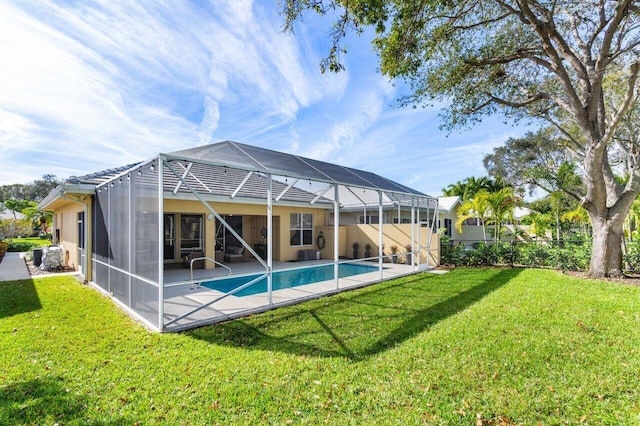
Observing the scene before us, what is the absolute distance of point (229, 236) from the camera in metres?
16.2

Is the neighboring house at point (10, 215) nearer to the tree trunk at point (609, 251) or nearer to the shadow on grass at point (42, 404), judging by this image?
the shadow on grass at point (42, 404)

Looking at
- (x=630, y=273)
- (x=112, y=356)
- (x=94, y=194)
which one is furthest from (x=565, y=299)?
(x=94, y=194)

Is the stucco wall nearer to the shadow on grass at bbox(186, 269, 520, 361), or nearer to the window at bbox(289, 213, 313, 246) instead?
the shadow on grass at bbox(186, 269, 520, 361)

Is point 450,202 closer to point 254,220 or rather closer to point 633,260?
point 633,260

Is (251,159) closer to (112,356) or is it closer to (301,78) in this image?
(301,78)

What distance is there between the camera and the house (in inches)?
235

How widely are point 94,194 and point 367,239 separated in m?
11.8

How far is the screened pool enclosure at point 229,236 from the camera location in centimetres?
596

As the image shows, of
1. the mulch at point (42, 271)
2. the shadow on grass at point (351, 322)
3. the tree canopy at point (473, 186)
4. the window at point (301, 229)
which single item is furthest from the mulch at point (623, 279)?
the tree canopy at point (473, 186)

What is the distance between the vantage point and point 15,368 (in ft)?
13.4

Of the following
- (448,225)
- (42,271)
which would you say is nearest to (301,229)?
(42,271)

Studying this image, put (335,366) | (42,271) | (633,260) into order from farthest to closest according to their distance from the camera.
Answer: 1. (42,271)
2. (633,260)
3. (335,366)

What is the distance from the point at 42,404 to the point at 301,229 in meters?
13.5

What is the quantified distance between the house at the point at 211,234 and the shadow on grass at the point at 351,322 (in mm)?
667
